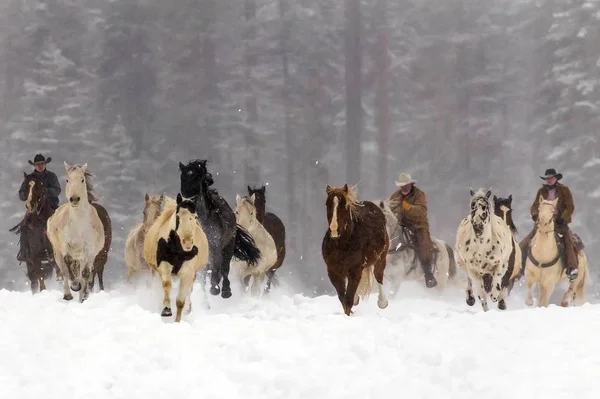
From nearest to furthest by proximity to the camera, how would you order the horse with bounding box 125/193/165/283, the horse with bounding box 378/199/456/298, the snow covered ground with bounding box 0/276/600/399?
1. the snow covered ground with bounding box 0/276/600/399
2. the horse with bounding box 125/193/165/283
3. the horse with bounding box 378/199/456/298

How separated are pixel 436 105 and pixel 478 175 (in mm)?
4495

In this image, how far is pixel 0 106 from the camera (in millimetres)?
39500

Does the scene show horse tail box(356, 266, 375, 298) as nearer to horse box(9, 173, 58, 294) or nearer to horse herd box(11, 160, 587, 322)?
horse herd box(11, 160, 587, 322)

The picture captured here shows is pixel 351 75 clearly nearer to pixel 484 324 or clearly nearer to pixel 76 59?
pixel 76 59

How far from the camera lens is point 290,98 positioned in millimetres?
40469

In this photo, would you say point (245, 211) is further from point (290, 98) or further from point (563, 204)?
point (290, 98)

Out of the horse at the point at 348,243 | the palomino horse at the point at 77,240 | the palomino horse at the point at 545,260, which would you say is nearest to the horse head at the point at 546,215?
the palomino horse at the point at 545,260

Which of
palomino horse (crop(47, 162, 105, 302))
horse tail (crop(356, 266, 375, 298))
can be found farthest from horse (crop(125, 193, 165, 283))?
horse tail (crop(356, 266, 375, 298))

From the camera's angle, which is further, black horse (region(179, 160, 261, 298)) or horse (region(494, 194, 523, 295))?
horse (region(494, 194, 523, 295))

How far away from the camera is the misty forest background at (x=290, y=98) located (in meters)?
37.4

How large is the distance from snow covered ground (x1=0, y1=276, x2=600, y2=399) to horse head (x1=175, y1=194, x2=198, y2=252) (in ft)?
3.84

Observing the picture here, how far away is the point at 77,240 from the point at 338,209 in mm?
5160

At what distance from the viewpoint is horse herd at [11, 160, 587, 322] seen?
12.0 metres

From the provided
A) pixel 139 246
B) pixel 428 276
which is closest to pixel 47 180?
pixel 139 246
